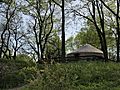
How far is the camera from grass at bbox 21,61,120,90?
934cm

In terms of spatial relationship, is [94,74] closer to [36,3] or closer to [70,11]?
[70,11]

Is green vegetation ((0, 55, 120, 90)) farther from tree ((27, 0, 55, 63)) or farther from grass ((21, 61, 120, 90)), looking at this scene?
tree ((27, 0, 55, 63))

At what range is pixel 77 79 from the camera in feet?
47.6

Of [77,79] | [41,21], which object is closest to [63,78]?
[77,79]

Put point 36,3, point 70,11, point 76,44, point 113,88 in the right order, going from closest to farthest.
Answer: point 113,88, point 70,11, point 36,3, point 76,44

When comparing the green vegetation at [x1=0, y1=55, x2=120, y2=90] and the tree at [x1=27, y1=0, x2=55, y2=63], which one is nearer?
the green vegetation at [x1=0, y1=55, x2=120, y2=90]

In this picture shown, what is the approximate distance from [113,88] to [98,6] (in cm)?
2427

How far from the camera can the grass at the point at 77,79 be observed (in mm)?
9344

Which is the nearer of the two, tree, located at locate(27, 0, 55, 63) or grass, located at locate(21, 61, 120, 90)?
grass, located at locate(21, 61, 120, 90)

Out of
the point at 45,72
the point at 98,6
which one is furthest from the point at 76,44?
the point at 45,72

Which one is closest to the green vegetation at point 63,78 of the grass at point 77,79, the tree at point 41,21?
the grass at point 77,79

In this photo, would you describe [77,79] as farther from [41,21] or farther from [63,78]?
[41,21]

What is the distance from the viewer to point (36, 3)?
43844 mm

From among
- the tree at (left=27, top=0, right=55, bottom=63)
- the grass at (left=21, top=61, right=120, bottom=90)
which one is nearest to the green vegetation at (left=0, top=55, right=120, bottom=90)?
the grass at (left=21, top=61, right=120, bottom=90)
